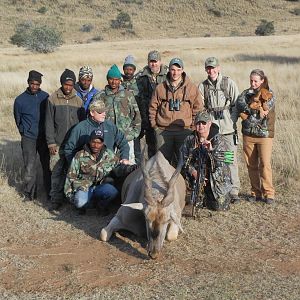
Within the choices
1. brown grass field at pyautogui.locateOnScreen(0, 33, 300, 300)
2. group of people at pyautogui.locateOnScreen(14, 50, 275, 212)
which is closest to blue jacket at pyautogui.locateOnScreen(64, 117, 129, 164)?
group of people at pyautogui.locateOnScreen(14, 50, 275, 212)

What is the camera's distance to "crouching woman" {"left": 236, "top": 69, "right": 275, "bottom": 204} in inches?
311

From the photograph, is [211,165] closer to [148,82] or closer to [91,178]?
[91,178]

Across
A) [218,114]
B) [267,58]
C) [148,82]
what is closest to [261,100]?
[218,114]

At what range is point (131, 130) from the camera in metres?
8.80

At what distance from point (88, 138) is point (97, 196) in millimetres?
887

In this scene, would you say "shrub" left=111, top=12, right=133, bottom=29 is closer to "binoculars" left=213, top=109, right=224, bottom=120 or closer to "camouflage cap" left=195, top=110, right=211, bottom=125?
"binoculars" left=213, top=109, right=224, bottom=120

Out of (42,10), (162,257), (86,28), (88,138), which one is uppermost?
(42,10)

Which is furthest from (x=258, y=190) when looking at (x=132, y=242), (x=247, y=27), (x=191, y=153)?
(x=247, y=27)

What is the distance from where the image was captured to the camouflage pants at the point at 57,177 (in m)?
8.50

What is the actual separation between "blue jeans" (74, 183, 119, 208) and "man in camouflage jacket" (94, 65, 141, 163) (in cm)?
104

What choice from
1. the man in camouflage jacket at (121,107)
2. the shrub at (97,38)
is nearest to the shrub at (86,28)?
the shrub at (97,38)

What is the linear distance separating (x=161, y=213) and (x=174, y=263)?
625 mm

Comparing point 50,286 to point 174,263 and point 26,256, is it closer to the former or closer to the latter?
point 26,256

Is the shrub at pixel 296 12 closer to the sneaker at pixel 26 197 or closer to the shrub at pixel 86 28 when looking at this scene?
the shrub at pixel 86 28
